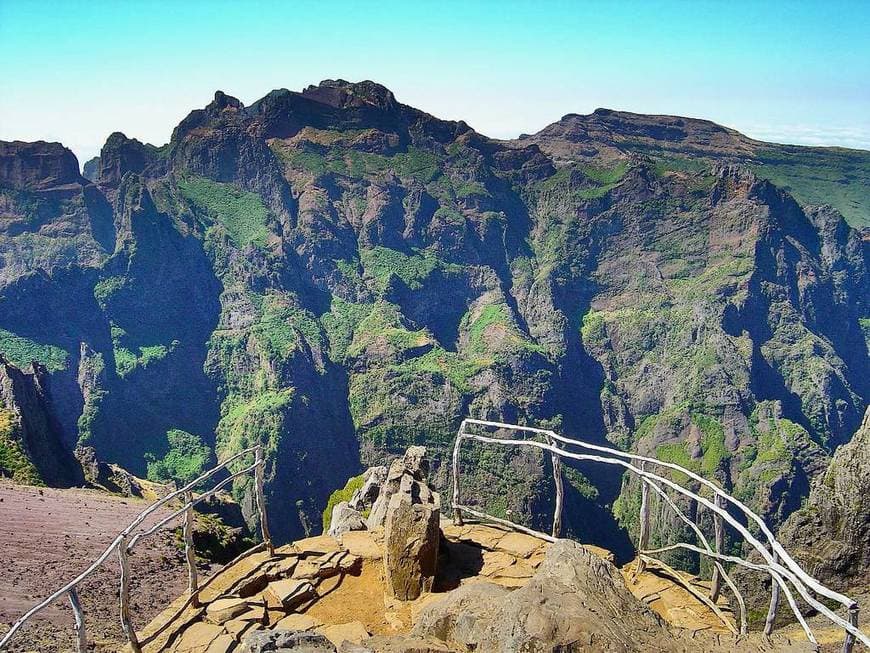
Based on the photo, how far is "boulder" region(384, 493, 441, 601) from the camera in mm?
10023

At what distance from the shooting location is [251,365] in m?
104

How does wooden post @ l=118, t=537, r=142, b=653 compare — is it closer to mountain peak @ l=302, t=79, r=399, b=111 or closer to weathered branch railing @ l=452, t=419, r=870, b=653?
weathered branch railing @ l=452, t=419, r=870, b=653

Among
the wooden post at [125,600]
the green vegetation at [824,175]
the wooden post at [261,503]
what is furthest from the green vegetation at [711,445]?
the green vegetation at [824,175]

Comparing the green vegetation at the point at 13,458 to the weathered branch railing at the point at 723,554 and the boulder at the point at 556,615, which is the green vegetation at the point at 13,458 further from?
the boulder at the point at 556,615

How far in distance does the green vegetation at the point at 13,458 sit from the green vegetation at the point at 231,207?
8611 cm

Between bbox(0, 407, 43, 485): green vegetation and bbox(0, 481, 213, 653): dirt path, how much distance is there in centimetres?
762

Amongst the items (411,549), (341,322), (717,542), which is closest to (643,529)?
(717,542)

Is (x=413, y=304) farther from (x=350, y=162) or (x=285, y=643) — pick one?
(x=285, y=643)

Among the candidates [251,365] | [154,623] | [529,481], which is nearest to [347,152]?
[251,365]

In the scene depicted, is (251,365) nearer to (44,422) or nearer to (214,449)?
(214,449)

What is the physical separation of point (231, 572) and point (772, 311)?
113795mm

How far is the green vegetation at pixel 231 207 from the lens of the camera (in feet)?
396

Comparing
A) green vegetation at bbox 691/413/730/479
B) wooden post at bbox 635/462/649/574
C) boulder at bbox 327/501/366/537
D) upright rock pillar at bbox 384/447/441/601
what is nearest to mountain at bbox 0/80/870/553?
green vegetation at bbox 691/413/730/479

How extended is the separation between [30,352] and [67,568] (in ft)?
299
